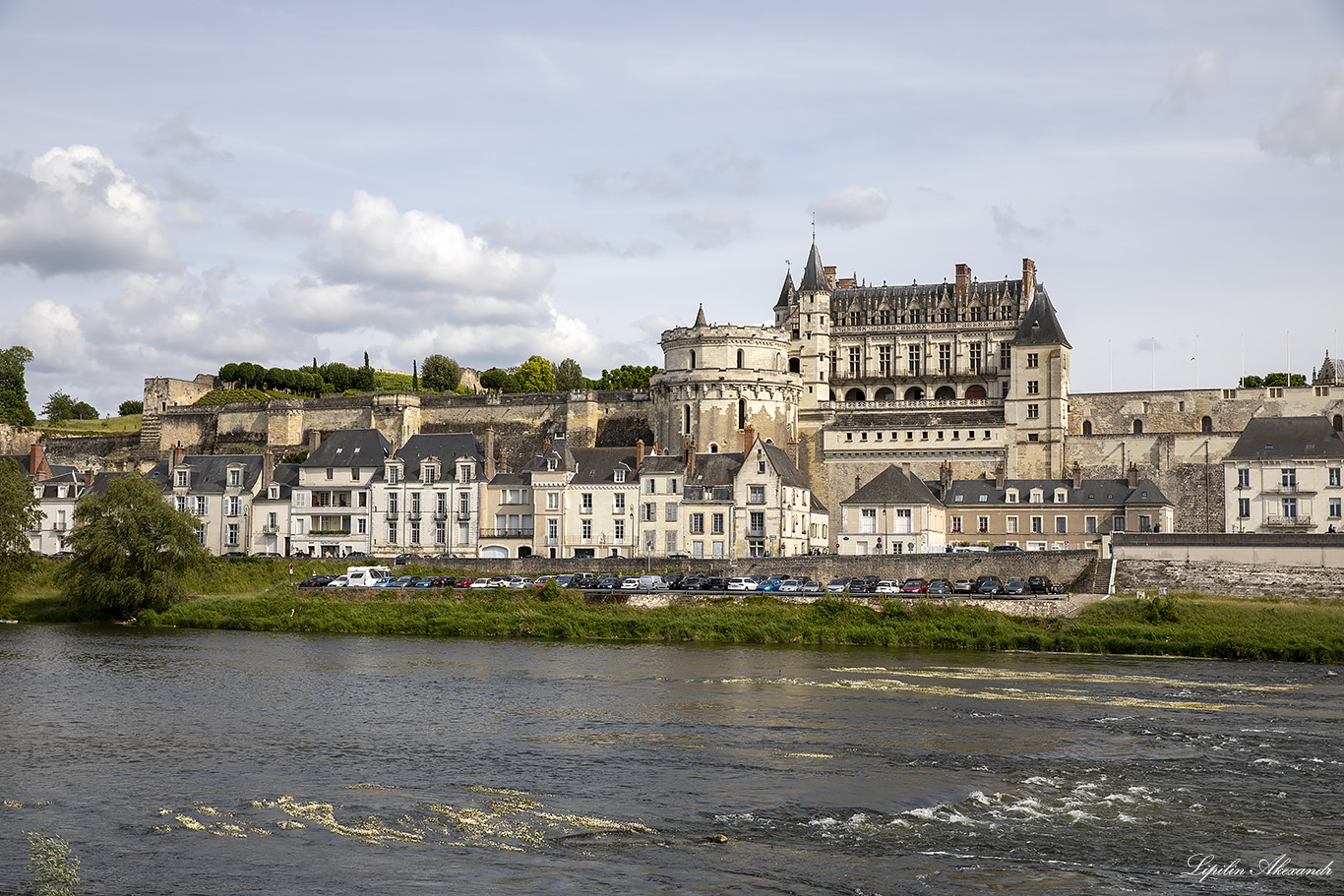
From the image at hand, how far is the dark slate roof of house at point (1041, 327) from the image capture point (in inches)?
2527

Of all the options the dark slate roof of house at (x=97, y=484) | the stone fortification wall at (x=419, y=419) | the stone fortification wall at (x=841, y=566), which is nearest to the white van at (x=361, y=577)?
the stone fortification wall at (x=841, y=566)

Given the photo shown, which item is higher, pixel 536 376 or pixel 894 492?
pixel 536 376

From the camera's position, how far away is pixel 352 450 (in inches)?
2226

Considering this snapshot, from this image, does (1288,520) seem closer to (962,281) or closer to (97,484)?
(962,281)

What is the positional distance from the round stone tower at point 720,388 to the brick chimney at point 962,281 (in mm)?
13859

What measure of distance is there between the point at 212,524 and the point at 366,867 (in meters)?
45.4

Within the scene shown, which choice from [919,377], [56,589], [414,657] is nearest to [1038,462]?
[919,377]

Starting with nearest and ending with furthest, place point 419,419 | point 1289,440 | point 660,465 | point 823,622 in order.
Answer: point 823,622, point 1289,440, point 660,465, point 419,419

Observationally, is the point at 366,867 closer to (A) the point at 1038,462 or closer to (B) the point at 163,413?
(A) the point at 1038,462

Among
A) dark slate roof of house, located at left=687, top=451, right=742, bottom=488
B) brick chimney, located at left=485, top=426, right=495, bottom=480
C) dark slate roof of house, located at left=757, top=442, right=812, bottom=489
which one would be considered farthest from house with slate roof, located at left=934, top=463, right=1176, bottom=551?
brick chimney, located at left=485, top=426, right=495, bottom=480

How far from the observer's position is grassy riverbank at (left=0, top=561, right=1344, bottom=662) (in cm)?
3594

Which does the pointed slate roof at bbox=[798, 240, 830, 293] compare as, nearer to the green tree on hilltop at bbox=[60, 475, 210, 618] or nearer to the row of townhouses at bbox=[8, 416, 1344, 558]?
the row of townhouses at bbox=[8, 416, 1344, 558]

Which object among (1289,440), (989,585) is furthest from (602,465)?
(1289,440)

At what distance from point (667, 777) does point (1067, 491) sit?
3573cm
